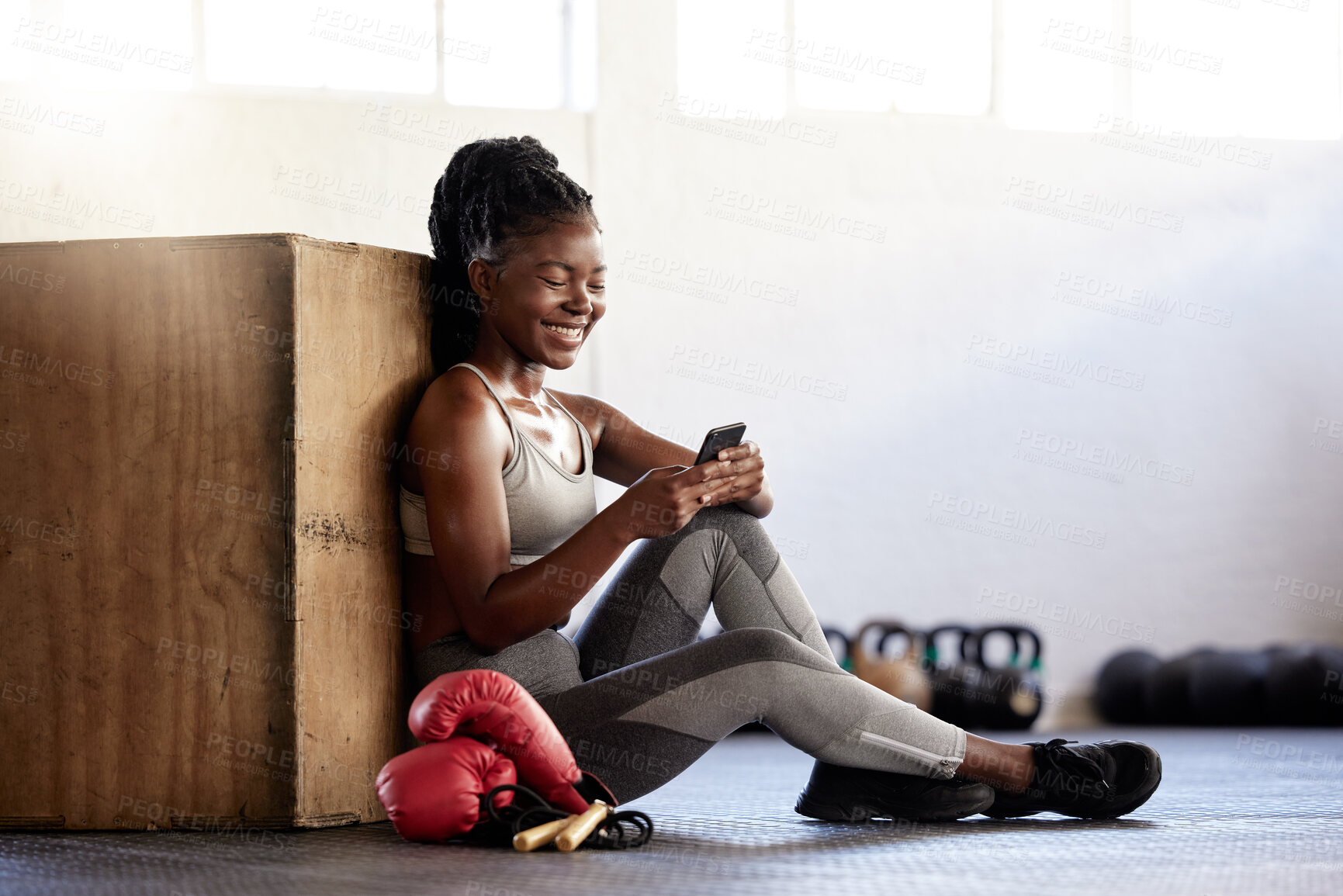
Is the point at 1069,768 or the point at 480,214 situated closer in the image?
the point at 1069,768

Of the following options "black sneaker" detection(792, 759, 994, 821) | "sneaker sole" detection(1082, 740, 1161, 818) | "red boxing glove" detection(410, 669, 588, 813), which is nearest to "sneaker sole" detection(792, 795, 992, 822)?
"black sneaker" detection(792, 759, 994, 821)

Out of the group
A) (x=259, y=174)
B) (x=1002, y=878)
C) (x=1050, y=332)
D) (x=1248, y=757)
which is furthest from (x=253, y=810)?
(x=1050, y=332)

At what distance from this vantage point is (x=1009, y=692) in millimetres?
4137

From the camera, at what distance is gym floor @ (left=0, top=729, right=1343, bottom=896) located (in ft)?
4.02

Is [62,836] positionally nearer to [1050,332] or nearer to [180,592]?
[180,592]

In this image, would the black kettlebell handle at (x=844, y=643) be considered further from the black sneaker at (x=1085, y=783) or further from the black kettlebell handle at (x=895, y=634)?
the black sneaker at (x=1085, y=783)

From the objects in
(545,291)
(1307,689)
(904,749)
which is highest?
(545,291)

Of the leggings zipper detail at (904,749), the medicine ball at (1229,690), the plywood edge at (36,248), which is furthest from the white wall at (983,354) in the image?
the leggings zipper detail at (904,749)

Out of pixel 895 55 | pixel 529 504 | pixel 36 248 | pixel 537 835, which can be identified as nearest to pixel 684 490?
pixel 529 504

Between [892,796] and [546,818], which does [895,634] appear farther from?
[546,818]

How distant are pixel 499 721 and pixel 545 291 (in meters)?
0.62

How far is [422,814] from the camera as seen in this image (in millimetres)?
1481

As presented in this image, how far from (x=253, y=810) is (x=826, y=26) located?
4046 millimetres

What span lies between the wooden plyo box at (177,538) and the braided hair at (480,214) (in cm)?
20
